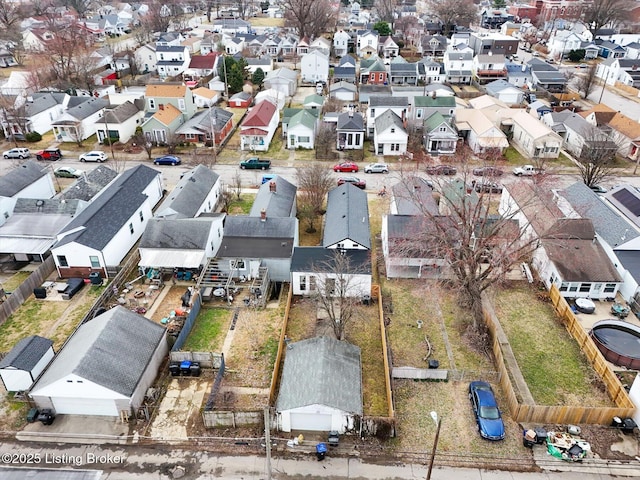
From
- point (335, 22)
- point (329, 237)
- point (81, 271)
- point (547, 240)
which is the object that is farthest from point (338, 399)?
point (335, 22)

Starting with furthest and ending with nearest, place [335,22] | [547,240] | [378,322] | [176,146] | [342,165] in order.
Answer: [335,22] < [176,146] < [342,165] < [547,240] < [378,322]

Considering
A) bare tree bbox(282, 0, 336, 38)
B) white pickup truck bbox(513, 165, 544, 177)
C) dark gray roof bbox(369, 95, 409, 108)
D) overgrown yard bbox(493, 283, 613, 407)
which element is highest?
bare tree bbox(282, 0, 336, 38)

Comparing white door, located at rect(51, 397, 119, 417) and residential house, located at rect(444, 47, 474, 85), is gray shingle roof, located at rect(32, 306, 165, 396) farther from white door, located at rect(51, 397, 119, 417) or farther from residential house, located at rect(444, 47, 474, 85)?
residential house, located at rect(444, 47, 474, 85)

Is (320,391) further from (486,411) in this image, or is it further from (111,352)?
(111,352)

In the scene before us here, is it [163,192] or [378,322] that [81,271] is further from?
[378,322]

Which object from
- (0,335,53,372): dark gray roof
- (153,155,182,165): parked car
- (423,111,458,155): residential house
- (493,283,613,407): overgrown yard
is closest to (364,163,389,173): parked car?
(423,111,458,155): residential house

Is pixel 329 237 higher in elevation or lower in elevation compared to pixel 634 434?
higher

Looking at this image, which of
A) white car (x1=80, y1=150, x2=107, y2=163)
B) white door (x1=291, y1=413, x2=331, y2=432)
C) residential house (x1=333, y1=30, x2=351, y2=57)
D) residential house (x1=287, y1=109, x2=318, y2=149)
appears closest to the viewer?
white door (x1=291, y1=413, x2=331, y2=432)
